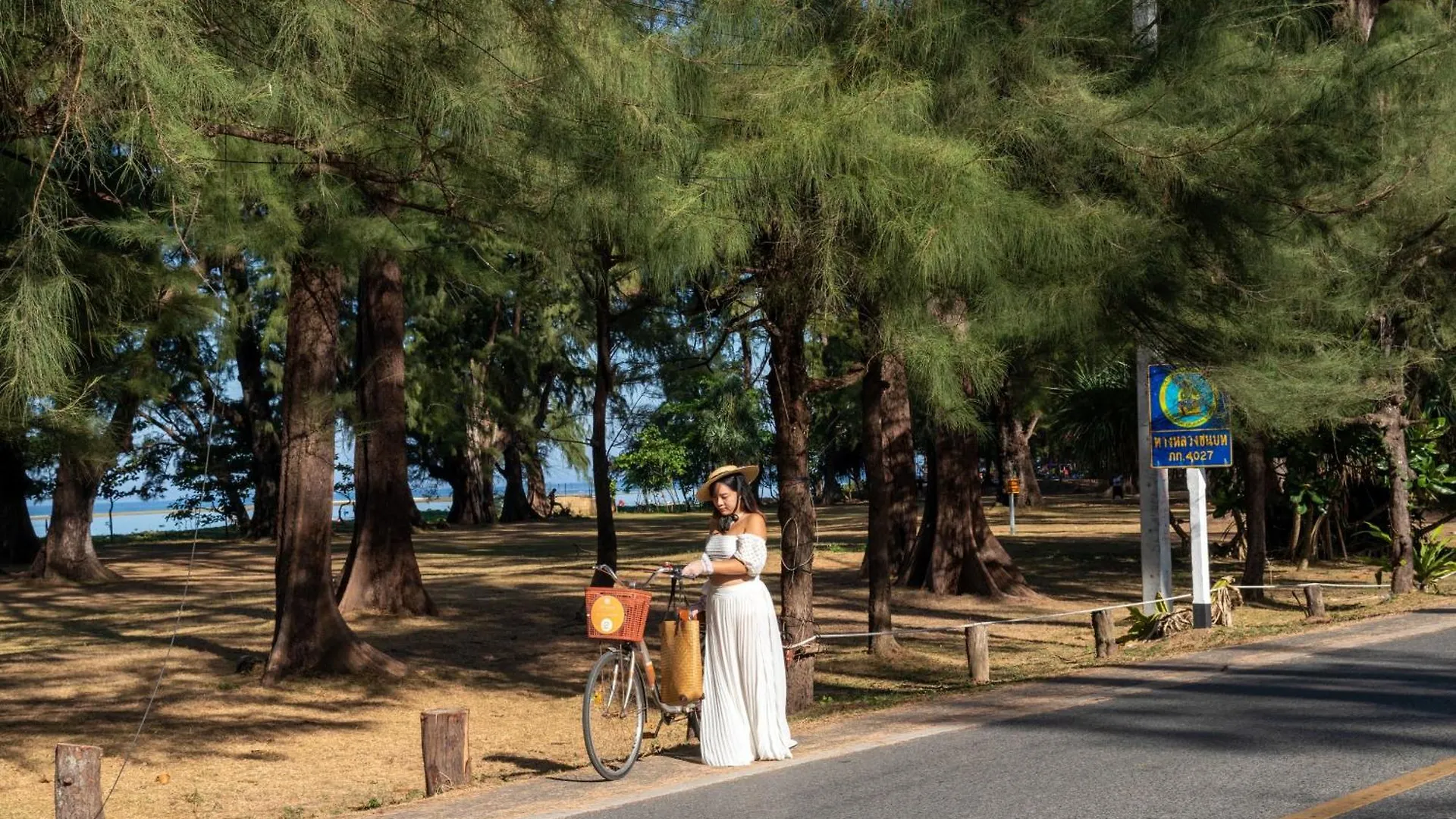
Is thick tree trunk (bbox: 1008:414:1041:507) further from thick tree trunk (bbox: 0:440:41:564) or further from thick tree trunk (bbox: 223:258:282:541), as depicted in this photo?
thick tree trunk (bbox: 0:440:41:564)

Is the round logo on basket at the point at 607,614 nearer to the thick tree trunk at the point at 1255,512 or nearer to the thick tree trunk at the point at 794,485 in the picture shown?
the thick tree trunk at the point at 794,485

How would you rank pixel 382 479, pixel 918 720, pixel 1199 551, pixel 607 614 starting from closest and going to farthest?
pixel 607 614, pixel 918 720, pixel 1199 551, pixel 382 479

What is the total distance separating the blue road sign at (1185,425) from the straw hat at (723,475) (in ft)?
22.0

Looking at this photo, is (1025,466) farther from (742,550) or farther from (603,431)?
(742,550)

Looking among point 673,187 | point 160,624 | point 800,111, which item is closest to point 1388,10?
point 800,111

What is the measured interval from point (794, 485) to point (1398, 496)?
10.6 metres

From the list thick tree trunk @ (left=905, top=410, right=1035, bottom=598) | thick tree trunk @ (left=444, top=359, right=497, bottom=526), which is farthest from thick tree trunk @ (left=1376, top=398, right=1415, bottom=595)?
thick tree trunk @ (left=444, top=359, right=497, bottom=526)

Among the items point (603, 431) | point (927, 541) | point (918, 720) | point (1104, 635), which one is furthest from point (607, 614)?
point (927, 541)

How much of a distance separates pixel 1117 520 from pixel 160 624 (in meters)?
28.1

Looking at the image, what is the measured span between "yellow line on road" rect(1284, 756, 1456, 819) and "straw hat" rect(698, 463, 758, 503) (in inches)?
135

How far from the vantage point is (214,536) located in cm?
4600

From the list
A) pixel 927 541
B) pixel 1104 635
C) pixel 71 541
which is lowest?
pixel 1104 635

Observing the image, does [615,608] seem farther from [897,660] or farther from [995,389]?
[897,660]

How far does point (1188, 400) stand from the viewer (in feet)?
46.7
